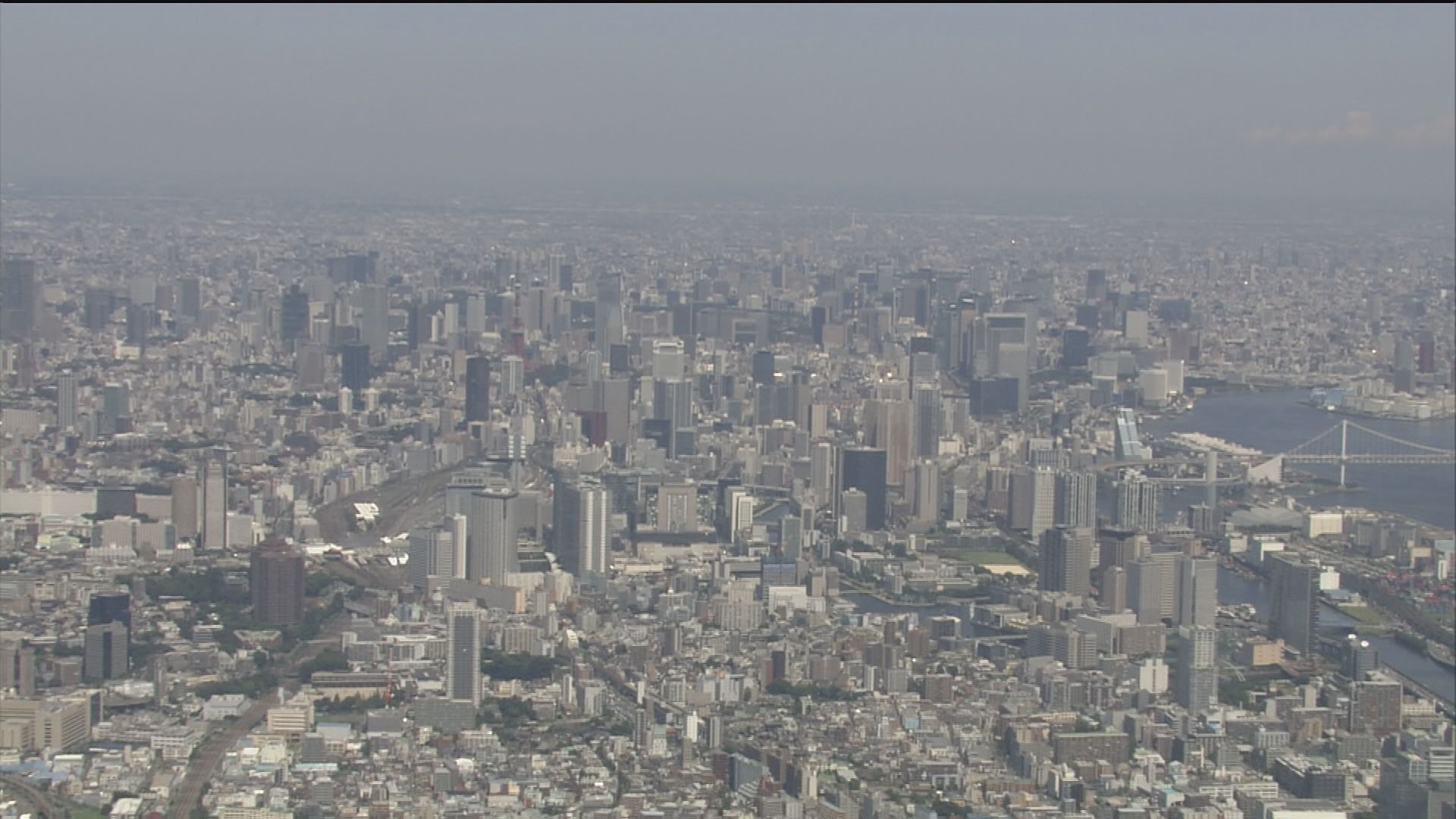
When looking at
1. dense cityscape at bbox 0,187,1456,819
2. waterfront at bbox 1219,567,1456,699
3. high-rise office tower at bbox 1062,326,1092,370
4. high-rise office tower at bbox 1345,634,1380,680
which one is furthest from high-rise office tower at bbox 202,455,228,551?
high-rise office tower at bbox 1062,326,1092,370

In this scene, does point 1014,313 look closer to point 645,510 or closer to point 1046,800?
point 645,510

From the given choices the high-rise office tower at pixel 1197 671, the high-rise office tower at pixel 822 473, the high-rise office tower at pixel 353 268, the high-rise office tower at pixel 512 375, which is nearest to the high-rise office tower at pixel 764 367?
the high-rise office tower at pixel 512 375

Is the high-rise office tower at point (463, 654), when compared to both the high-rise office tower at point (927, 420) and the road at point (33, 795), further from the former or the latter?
the high-rise office tower at point (927, 420)

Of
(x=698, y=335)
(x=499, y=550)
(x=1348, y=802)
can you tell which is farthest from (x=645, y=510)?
(x=1348, y=802)

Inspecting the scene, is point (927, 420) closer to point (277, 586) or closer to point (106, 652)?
point (277, 586)

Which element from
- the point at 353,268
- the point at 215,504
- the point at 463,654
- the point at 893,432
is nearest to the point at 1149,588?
the point at 463,654

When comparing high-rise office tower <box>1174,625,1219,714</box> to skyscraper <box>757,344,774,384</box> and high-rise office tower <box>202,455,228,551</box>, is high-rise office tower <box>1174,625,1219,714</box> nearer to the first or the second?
high-rise office tower <box>202,455,228,551</box>

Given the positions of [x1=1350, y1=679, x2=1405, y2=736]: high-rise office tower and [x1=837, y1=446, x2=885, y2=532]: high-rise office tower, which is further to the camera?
[x1=837, y1=446, x2=885, y2=532]: high-rise office tower

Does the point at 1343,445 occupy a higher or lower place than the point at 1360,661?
higher
